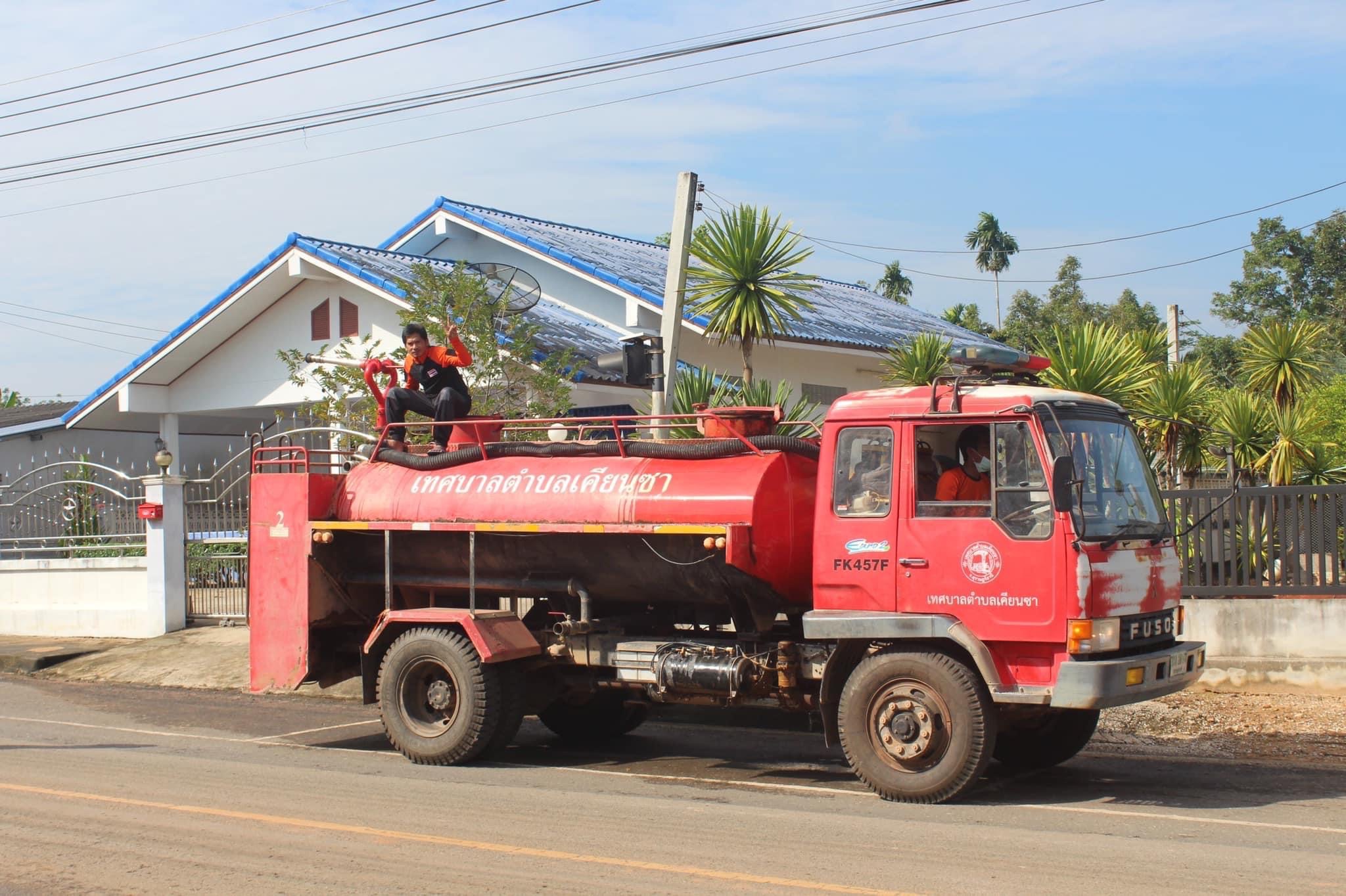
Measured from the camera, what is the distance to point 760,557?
917 centimetres

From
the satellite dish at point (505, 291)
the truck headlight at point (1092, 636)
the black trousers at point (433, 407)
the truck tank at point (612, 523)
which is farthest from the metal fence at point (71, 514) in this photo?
the truck headlight at point (1092, 636)

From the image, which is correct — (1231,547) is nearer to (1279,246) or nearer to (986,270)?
(1279,246)

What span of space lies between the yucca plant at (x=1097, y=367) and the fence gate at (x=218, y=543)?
29.9ft

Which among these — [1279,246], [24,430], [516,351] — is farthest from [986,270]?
[516,351]

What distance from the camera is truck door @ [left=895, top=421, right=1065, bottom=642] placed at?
8148mm

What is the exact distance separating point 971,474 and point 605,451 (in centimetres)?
300

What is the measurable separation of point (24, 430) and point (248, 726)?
1831cm

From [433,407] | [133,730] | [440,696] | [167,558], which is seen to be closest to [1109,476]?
[440,696]

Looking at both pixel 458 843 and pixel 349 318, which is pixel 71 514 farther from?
pixel 458 843

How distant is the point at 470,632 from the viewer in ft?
33.3

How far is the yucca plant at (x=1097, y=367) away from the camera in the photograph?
14.4m

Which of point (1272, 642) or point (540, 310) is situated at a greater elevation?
point (540, 310)

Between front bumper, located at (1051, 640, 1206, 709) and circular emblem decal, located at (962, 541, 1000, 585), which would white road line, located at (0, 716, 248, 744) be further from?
front bumper, located at (1051, 640, 1206, 709)

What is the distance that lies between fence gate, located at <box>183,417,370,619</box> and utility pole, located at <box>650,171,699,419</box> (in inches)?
223
